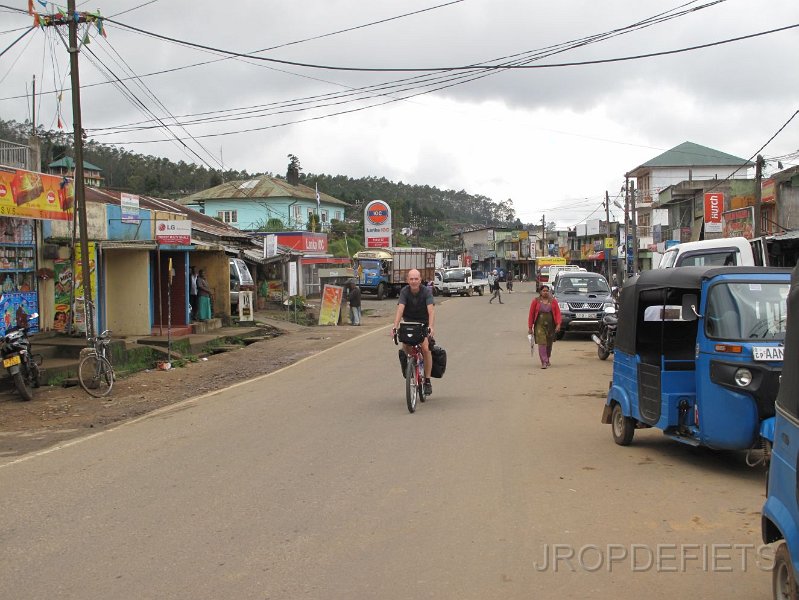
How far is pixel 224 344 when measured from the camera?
70.9 feet

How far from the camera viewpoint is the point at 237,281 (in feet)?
94.5

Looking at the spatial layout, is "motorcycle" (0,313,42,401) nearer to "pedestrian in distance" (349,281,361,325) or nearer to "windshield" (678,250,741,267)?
"windshield" (678,250,741,267)

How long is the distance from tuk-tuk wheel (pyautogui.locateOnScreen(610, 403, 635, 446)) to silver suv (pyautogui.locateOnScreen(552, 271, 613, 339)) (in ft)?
41.0

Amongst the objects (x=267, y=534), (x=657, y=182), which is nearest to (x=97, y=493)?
(x=267, y=534)

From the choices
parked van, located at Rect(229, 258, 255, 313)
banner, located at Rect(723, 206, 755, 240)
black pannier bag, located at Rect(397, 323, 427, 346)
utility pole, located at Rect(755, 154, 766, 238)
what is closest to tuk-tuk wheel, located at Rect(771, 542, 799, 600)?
black pannier bag, located at Rect(397, 323, 427, 346)

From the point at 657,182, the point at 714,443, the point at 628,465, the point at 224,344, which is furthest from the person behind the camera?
the point at 657,182

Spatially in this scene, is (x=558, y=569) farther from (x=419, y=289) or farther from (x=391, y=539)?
(x=419, y=289)

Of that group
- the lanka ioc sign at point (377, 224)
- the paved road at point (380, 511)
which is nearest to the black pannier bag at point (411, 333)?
the paved road at point (380, 511)

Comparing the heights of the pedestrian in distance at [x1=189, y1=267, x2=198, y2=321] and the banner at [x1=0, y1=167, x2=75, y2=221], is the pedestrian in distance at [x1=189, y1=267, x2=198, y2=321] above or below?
below

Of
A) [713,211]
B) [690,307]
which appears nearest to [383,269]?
[713,211]

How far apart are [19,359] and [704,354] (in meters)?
10.8

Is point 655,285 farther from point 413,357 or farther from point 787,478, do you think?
point 787,478

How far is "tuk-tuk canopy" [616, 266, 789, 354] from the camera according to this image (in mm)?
7004

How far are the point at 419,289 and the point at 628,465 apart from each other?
4505 mm
